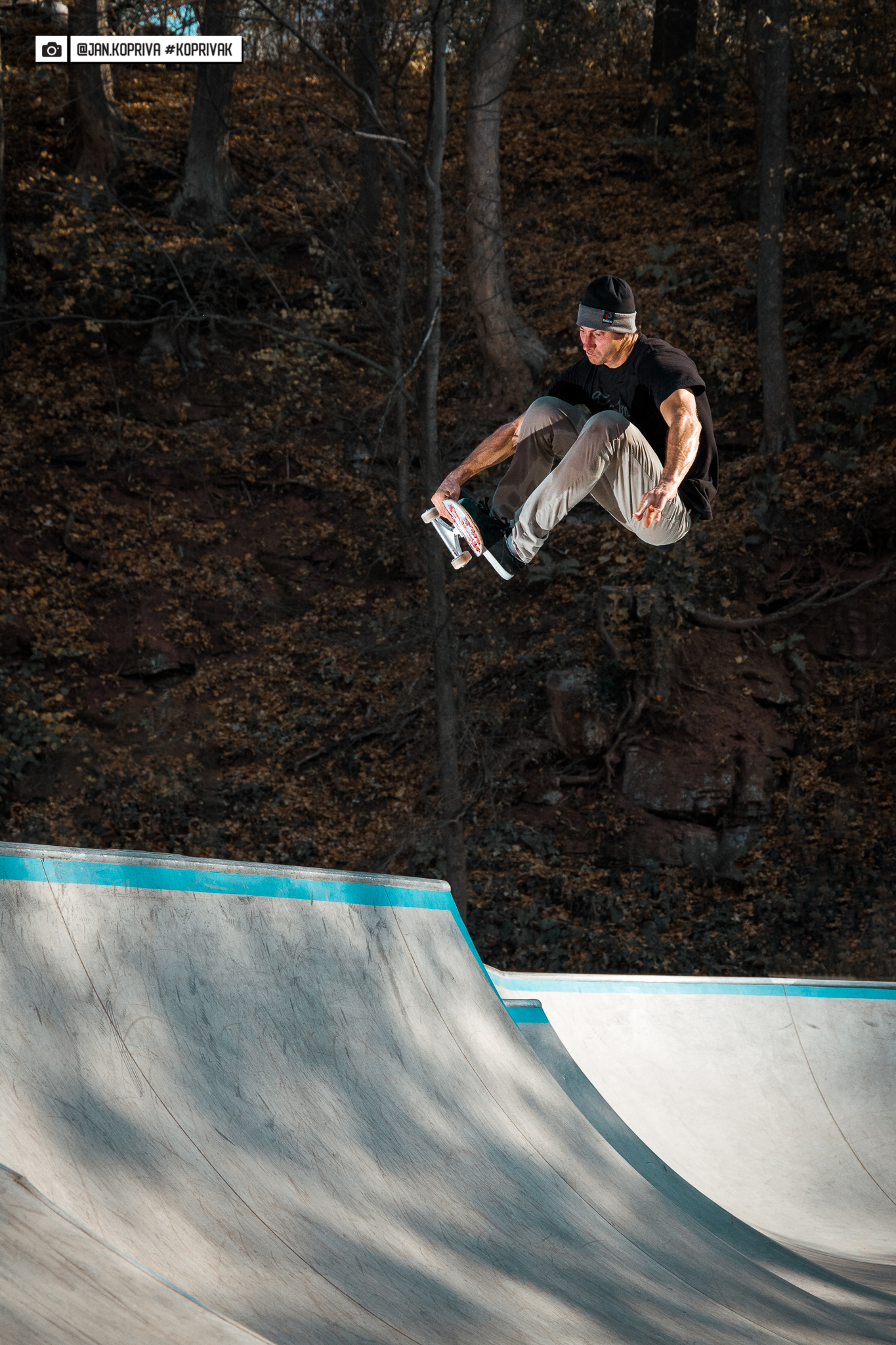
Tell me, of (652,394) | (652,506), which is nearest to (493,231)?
(652,394)

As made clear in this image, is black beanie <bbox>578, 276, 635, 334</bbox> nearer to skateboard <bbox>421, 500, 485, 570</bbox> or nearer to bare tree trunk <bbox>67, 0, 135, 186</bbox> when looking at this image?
skateboard <bbox>421, 500, 485, 570</bbox>

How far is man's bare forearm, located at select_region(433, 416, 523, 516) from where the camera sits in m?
5.20

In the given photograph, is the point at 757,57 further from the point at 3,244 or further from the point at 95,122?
the point at 3,244

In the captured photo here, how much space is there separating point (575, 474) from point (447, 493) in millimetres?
738

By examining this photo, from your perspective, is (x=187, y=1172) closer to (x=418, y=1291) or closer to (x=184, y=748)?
(x=418, y=1291)

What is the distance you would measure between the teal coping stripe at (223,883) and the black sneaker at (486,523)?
2056 mm

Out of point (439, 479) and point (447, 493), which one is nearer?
point (447, 493)

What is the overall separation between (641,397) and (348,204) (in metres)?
7.84

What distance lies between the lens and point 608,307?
14.5 ft

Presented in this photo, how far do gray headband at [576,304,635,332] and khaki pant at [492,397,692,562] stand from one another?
1.32 feet

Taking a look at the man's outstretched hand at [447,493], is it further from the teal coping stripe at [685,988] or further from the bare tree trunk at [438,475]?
the bare tree trunk at [438,475]

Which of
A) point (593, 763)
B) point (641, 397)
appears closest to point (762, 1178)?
point (641, 397)

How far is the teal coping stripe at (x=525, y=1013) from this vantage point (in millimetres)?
6414

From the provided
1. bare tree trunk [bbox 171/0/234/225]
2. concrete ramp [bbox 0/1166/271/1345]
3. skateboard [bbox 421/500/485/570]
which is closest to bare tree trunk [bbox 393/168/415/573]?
skateboard [bbox 421/500/485/570]
